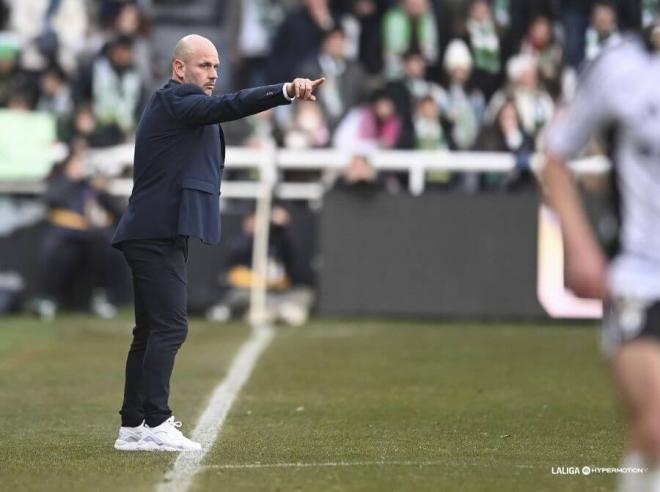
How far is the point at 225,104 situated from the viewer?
8312 millimetres

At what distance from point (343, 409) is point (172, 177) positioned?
2461mm

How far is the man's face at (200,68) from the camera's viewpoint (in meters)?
8.61

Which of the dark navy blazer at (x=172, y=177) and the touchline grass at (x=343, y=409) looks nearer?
the touchline grass at (x=343, y=409)

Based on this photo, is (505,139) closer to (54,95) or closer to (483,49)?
(483,49)

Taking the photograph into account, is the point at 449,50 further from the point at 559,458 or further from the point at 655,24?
the point at 655,24

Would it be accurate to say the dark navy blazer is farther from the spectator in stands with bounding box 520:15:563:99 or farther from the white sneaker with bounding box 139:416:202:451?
the spectator in stands with bounding box 520:15:563:99

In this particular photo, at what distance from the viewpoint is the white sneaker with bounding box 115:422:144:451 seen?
340 inches

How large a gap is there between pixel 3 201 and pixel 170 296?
11652 mm

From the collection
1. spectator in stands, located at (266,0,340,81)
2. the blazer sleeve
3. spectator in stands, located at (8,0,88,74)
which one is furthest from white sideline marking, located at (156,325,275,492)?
spectator in stands, located at (8,0,88,74)

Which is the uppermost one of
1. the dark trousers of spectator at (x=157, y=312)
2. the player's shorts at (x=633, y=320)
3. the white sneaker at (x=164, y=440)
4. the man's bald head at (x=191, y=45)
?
the man's bald head at (x=191, y=45)

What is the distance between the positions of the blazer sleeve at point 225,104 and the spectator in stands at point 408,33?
12.1m

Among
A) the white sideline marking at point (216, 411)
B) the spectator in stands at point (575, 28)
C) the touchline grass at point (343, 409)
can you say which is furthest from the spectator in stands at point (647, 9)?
the white sideline marking at point (216, 411)

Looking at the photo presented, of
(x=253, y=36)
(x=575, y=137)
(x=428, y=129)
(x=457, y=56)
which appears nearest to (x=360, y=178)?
(x=428, y=129)

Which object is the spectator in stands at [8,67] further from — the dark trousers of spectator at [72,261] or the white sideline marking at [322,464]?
the white sideline marking at [322,464]
